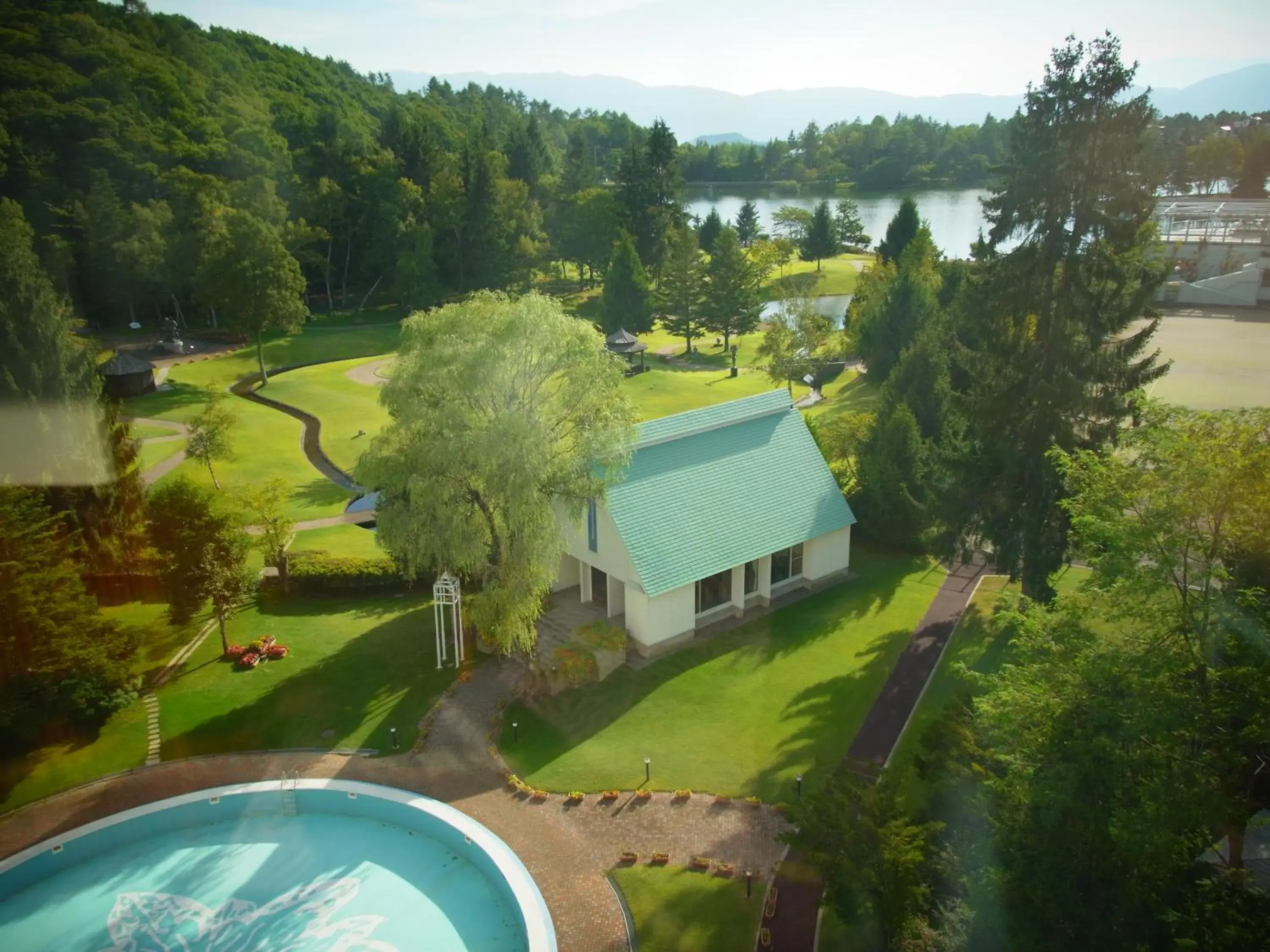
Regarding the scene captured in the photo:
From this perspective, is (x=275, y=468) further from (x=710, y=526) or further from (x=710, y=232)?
(x=710, y=232)

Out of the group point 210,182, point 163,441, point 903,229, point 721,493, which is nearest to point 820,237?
point 903,229

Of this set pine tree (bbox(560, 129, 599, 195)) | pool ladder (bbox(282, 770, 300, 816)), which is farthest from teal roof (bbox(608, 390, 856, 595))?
pine tree (bbox(560, 129, 599, 195))

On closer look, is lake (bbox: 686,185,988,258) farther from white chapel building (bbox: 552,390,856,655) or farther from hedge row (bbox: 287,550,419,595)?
hedge row (bbox: 287,550,419,595)

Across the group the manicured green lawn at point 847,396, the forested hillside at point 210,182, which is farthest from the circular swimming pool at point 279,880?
the forested hillside at point 210,182

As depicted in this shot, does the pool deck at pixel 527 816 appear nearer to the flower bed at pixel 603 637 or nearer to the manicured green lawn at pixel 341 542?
the flower bed at pixel 603 637

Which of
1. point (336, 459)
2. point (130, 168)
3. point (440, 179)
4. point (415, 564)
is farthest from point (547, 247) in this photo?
point (415, 564)

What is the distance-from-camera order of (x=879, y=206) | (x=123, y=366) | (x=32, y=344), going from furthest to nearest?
(x=879, y=206) → (x=123, y=366) → (x=32, y=344)

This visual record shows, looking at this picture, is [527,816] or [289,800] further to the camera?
[289,800]
